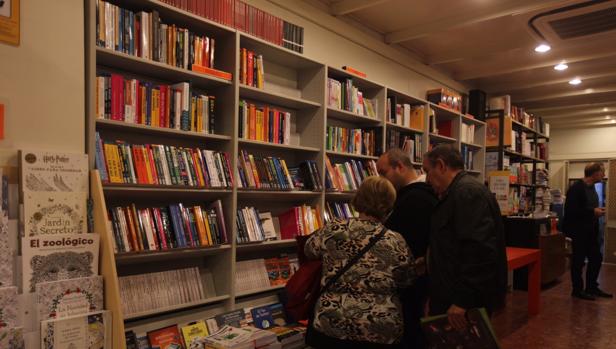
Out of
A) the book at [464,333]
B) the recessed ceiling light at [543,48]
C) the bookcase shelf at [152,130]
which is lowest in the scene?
the book at [464,333]

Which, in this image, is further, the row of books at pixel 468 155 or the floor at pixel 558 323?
the row of books at pixel 468 155

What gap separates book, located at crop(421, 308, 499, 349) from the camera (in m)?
1.86

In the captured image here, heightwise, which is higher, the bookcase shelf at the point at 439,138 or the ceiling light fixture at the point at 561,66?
the ceiling light fixture at the point at 561,66

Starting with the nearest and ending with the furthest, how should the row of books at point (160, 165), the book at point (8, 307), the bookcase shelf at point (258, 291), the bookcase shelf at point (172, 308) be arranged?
1. the book at point (8, 307)
2. the row of books at point (160, 165)
3. the bookcase shelf at point (172, 308)
4. the bookcase shelf at point (258, 291)

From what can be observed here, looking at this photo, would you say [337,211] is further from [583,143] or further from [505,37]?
[583,143]

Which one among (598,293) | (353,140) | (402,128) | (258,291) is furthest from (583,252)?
(258,291)

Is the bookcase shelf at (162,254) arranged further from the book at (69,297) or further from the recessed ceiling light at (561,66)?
the recessed ceiling light at (561,66)

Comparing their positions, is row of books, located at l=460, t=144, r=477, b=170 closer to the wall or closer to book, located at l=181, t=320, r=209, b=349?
the wall

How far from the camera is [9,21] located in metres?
1.75

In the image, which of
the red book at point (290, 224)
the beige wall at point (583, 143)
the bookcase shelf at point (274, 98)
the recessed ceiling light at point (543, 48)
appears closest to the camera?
the bookcase shelf at point (274, 98)

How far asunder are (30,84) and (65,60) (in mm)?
199

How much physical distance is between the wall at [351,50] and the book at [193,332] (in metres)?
2.39

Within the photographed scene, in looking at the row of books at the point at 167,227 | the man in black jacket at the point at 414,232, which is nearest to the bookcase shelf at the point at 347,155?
the row of books at the point at 167,227

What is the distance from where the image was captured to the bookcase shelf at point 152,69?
2309 mm
